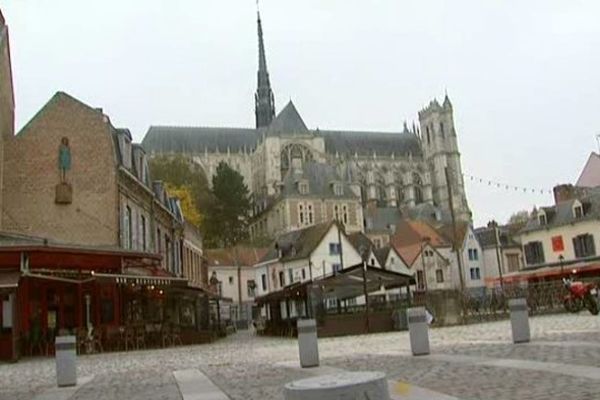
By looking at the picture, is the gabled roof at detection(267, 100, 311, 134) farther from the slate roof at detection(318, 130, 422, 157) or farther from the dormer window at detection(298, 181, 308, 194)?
the dormer window at detection(298, 181, 308, 194)

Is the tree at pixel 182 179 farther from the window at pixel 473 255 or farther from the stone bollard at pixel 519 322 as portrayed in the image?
the stone bollard at pixel 519 322

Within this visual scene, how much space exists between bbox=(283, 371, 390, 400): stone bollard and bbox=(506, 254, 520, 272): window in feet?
199

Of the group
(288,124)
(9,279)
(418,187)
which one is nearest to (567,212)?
(9,279)

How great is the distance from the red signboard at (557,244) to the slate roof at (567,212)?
866 mm

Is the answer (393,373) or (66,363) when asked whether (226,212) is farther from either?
(393,373)

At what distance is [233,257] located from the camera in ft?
223

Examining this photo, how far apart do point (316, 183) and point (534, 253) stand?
46587 mm

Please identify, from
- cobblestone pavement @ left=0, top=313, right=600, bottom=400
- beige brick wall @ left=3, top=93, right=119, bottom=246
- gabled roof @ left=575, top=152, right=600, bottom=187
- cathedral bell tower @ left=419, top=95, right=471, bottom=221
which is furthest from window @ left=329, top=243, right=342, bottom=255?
cathedral bell tower @ left=419, top=95, right=471, bottom=221

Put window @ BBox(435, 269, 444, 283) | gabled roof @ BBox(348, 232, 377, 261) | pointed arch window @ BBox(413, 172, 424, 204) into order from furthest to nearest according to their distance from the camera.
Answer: pointed arch window @ BBox(413, 172, 424, 204) → window @ BBox(435, 269, 444, 283) → gabled roof @ BBox(348, 232, 377, 261)

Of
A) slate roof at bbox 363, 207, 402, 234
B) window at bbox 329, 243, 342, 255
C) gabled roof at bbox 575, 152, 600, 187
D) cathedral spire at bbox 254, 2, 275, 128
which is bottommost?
window at bbox 329, 243, 342, 255

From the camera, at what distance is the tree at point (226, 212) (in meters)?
77.6

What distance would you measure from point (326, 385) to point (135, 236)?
87.2 ft

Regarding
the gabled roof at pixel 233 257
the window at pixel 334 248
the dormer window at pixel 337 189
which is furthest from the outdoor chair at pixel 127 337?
the dormer window at pixel 337 189

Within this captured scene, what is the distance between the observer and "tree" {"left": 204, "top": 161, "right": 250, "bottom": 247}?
77.6 metres
